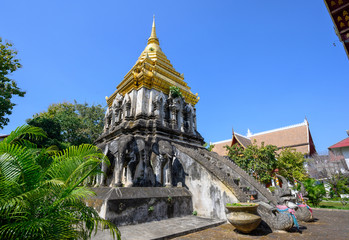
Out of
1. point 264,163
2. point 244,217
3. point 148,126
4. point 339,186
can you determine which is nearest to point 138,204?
point 244,217

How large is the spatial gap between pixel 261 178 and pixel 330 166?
11.1 m

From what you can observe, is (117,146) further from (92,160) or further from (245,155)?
(245,155)

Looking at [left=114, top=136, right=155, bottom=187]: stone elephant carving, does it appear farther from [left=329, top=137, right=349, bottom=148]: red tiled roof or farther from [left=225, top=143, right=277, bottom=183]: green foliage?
[left=329, top=137, right=349, bottom=148]: red tiled roof

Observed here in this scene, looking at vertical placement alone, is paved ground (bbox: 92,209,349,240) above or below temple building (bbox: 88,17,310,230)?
below

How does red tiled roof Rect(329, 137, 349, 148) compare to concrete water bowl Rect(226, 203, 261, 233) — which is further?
red tiled roof Rect(329, 137, 349, 148)

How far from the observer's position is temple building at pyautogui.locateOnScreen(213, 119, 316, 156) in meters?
25.0

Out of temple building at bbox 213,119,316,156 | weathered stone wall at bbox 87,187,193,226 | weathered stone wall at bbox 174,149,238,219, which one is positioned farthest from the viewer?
temple building at bbox 213,119,316,156

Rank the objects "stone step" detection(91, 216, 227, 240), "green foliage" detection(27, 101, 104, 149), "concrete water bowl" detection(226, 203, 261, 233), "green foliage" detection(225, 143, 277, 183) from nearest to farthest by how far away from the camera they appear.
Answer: "stone step" detection(91, 216, 227, 240), "concrete water bowl" detection(226, 203, 261, 233), "green foliage" detection(225, 143, 277, 183), "green foliage" detection(27, 101, 104, 149)

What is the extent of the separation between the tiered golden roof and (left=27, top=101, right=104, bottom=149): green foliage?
8964 mm

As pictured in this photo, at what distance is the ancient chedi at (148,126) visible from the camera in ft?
24.4

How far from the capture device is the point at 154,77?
A: 10312 millimetres

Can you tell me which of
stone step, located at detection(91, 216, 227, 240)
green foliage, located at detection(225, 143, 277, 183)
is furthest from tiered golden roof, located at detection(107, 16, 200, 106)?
green foliage, located at detection(225, 143, 277, 183)

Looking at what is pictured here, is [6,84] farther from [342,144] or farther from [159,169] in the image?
[342,144]

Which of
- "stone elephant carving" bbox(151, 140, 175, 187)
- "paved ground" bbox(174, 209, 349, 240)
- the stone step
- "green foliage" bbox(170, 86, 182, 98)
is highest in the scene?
"green foliage" bbox(170, 86, 182, 98)
